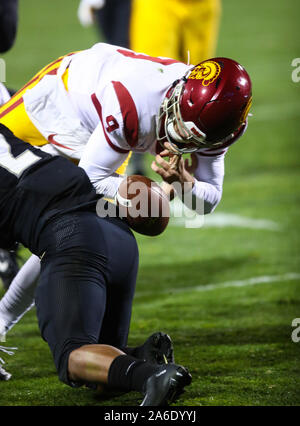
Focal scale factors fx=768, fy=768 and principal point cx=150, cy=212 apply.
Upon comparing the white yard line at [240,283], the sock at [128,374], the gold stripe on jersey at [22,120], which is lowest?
the white yard line at [240,283]

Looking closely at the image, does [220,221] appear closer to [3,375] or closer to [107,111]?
[107,111]

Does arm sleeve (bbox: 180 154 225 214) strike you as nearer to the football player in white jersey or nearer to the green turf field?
the football player in white jersey

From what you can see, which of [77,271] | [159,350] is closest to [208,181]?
[159,350]

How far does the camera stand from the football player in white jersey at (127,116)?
2.91 m

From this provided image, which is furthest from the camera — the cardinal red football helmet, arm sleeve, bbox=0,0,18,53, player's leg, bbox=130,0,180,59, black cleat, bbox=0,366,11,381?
player's leg, bbox=130,0,180,59

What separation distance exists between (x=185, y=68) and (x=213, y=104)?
17.2 inches

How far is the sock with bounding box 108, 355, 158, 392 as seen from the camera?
2.17 m

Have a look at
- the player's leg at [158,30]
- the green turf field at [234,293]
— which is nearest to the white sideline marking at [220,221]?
the green turf field at [234,293]

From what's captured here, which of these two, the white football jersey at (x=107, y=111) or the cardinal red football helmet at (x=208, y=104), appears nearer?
the cardinal red football helmet at (x=208, y=104)

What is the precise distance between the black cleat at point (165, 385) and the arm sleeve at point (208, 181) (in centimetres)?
121

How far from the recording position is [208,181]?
3.31 m

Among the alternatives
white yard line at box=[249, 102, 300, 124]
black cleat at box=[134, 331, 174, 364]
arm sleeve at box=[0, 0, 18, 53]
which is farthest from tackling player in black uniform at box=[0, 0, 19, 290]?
white yard line at box=[249, 102, 300, 124]

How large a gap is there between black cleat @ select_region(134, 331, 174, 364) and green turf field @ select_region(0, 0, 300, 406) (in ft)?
0.50

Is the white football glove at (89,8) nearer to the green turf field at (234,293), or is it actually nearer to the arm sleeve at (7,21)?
the green turf field at (234,293)
